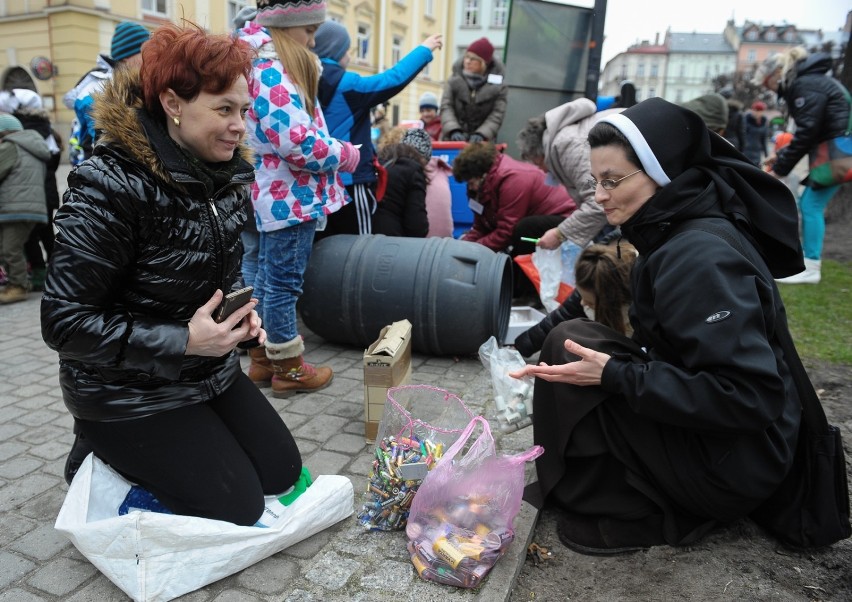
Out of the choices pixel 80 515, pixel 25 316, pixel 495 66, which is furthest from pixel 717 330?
pixel 495 66

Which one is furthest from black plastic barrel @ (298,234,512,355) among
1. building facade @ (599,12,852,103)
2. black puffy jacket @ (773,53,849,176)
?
building facade @ (599,12,852,103)

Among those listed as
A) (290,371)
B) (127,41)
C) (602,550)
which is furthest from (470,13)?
(602,550)

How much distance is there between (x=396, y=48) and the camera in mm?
34594

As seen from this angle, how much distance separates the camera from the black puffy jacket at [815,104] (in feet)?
19.4

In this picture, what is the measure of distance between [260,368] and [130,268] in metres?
1.79

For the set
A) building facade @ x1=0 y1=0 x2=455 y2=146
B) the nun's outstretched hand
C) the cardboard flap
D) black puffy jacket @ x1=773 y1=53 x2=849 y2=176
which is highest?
building facade @ x1=0 y1=0 x2=455 y2=146

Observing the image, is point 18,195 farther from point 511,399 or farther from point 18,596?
point 511,399

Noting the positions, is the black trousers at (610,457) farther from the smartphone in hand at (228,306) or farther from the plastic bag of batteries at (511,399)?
the smartphone in hand at (228,306)

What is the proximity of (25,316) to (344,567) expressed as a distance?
14.1 feet

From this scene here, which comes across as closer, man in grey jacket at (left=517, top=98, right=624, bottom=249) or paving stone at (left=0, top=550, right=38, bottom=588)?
paving stone at (left=0, top=550, right=38, bottom=588)

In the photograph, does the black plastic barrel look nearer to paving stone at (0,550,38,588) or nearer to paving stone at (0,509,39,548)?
paving stone at (0,509,39,548)

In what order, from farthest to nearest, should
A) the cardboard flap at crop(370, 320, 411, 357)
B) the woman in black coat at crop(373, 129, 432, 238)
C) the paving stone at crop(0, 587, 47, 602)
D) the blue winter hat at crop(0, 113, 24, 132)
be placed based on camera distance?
the blue winter hat at crop(0, 113, 24, 132), the woman in black coat at crop(373, 129, 432, 238), the cardboard flap at crop(370, 320, 411, 357), the paving stone at crop(0, 587, 47, 602)

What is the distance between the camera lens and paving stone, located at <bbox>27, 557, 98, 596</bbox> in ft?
6.61

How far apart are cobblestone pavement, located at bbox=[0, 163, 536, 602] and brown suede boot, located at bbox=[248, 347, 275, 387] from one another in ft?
0.83
